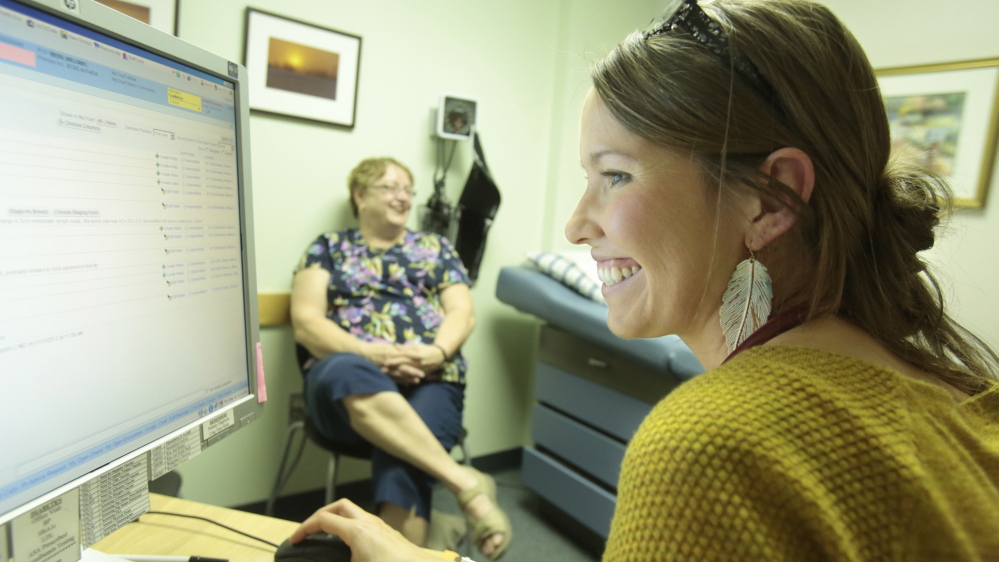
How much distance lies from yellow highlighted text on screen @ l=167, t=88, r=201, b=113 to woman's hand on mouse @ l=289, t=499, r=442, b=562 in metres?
0.44

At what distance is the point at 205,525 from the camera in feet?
2.35

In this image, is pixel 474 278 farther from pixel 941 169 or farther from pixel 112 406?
pixel 112 406

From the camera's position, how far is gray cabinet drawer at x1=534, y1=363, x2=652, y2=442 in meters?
1.99

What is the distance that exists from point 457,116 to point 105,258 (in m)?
1.97

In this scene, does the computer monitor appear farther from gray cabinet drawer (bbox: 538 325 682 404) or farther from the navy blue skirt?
gray cabinet drawer (bbox: 538 325 682 404)

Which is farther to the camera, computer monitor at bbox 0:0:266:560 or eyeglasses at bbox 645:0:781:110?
eyeglasses at bbox 645:0:781:110

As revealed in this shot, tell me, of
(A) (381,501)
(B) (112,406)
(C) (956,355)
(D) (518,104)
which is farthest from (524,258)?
(B) (112,406)

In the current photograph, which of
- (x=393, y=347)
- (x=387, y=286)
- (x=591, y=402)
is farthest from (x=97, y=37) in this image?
(x=591, y=402)

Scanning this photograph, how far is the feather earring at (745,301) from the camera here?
634 millimetres

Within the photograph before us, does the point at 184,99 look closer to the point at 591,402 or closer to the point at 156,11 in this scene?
the point at 156,11

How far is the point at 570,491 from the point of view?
2189 mm

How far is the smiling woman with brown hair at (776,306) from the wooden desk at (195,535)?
8 cm

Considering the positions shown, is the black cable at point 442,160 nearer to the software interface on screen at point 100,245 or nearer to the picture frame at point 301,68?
the picture frame at point 301,68

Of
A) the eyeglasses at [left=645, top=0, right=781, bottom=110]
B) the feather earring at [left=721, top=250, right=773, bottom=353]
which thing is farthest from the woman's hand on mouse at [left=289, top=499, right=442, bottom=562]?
the eyeglasses at [left=645, top=0, right=781, bottom=110]
